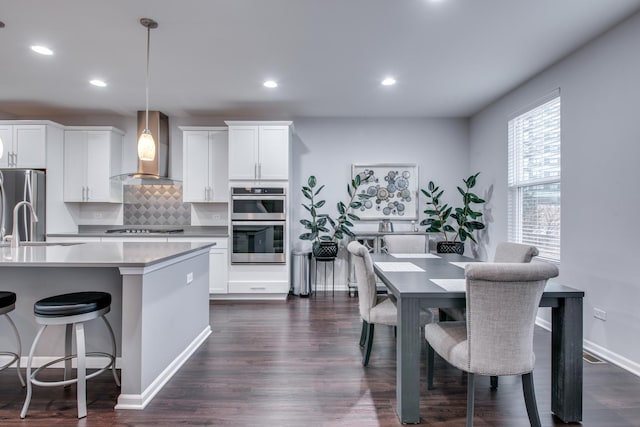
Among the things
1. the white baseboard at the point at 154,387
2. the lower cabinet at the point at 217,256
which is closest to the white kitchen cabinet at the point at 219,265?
the lower cabinet at the point at 217,256

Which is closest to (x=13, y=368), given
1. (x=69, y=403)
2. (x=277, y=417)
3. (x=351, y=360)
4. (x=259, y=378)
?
(x=69, y=403)

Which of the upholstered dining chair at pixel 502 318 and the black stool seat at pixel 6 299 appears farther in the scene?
the black stool seat at pixel 6 299

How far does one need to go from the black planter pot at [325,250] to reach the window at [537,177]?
2247 mm

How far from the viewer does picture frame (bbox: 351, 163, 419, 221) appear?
17.2ft

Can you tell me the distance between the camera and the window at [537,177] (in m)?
3.44

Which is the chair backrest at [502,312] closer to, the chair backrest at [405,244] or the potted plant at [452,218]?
the chair backrest at [405,244]

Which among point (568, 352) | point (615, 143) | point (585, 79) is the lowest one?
point (568, 352)

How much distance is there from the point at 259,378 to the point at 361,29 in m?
2.83

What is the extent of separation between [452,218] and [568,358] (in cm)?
351

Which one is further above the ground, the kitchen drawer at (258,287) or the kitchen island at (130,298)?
the kitchen island at (130,298)

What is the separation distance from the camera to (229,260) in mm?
4633

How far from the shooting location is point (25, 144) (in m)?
4.61

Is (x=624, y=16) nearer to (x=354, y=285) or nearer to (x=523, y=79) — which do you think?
(x=523, y=79)

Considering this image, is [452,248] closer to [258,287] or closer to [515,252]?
[515,252]
